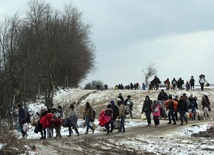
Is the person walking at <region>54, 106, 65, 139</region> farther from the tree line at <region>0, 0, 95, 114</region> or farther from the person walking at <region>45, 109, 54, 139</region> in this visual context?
the tree line at <region>0, 0, 95, 114</region>

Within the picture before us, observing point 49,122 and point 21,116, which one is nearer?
point 49,122

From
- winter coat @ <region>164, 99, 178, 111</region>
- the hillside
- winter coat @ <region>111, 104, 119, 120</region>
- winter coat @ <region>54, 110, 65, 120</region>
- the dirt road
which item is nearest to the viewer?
the dirt road

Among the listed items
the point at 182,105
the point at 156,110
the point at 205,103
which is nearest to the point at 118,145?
the point at 156,110

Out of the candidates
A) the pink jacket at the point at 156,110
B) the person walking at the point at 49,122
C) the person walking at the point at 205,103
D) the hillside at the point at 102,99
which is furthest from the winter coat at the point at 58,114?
the hillside at the point at 102,99

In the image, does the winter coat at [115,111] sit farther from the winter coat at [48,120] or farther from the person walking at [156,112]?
the winter coat at [48,120]

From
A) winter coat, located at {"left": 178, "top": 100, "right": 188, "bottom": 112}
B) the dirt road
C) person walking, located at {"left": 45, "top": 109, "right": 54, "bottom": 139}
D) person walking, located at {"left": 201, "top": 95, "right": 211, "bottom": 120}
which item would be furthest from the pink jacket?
person walking, located at {"left": 45, "top": 109, "right": 54, "bottom": 139}

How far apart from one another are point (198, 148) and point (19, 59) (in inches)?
1187

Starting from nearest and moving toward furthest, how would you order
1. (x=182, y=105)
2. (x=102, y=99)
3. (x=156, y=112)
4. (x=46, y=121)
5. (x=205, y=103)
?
(x=46, y=121)
(x=156, y=112)
(x=182, y=105)
(x=205, y=103)
(x=102, y=99)

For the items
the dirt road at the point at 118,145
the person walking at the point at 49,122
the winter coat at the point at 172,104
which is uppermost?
the winter coat at the point at 172,104

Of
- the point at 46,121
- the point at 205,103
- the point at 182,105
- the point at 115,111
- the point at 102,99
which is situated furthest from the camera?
the point at 102,99

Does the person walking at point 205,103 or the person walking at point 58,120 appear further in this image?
the person walking at point 205,103

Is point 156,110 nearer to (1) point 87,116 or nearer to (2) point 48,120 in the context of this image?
(1) point 87,116

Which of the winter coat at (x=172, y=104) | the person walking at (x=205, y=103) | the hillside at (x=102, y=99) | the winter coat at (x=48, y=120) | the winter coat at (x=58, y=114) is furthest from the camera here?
the hillside at (x=102, y=99)

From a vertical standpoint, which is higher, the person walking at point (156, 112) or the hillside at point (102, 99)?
the hillside at point (102, 99)
